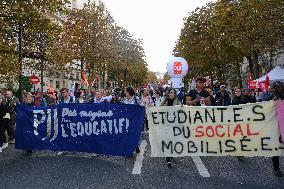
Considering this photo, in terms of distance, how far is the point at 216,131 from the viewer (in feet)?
28.0

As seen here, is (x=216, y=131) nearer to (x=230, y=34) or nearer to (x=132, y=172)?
(x=132, y=172)

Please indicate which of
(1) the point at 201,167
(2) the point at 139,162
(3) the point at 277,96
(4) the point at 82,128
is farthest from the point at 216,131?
(4) the point at 82,128

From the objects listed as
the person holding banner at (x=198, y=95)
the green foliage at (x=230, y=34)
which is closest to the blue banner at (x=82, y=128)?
the person holding banner at (x=198, y=95)

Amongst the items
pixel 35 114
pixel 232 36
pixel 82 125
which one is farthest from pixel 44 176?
pixel 232 36

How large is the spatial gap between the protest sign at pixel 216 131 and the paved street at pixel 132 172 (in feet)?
1.48

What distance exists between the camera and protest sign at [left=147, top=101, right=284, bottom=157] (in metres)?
8.27

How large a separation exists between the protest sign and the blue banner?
130cm

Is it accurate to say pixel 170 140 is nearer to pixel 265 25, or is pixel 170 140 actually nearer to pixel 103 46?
pixel 265 25

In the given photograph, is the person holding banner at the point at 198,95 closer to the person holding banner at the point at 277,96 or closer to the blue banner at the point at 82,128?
the blue banner at the point at 82,128

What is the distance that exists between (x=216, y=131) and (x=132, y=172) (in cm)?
182

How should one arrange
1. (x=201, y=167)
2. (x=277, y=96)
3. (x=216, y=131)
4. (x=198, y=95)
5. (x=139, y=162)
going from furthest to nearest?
(x=198, y=95)
(x=139, y=162)
(x=201, y=167)
(x=216, y=131)
(x=277, y=96)

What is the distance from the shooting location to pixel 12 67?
81.1 feet

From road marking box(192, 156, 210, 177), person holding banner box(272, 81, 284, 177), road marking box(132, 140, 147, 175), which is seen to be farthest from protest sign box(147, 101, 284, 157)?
road marking box(132, 140, 147, 175)

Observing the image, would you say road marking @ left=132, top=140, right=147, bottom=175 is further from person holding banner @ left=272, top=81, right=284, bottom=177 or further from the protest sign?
person holding banner @ left=272, top=81, right=284, bottom=177
